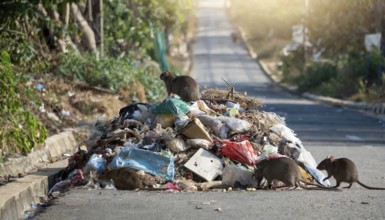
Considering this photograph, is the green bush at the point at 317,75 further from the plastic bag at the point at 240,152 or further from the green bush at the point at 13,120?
the plastic bag at the point at 240,152

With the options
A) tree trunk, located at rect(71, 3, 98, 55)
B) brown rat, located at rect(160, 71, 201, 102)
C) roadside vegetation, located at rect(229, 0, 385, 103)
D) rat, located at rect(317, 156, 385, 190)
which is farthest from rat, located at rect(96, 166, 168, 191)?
roadside vegetation, located at rect(229, 0, 385, 103)

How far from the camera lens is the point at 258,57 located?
82312 millimetres

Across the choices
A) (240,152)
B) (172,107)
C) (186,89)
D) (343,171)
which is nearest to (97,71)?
(186,89)

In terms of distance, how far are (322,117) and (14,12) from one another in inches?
473

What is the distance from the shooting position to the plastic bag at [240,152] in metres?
10.8

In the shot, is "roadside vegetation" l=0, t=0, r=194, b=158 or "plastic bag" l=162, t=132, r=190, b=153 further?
"roadside vegetation" l=0, t=0, r=194, b=158

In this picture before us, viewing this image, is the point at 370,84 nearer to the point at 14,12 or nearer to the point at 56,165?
the point at 14,12

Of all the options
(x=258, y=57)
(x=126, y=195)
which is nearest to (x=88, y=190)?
(x=126, y=195)

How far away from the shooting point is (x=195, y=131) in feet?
36.6

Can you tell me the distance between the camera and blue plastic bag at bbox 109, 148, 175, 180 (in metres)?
10.4

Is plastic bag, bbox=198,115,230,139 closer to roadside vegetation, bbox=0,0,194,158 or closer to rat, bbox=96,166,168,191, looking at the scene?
rat, bbox=96,166,168,191

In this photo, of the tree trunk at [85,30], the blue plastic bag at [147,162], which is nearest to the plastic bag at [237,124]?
the blue plastic bag at [147,162]

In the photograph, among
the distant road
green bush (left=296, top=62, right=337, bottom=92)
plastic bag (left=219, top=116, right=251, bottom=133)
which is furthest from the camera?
green bush (left=296, top=62, right=337, bottom=92)

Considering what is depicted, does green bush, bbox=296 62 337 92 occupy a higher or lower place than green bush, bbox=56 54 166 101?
lower
